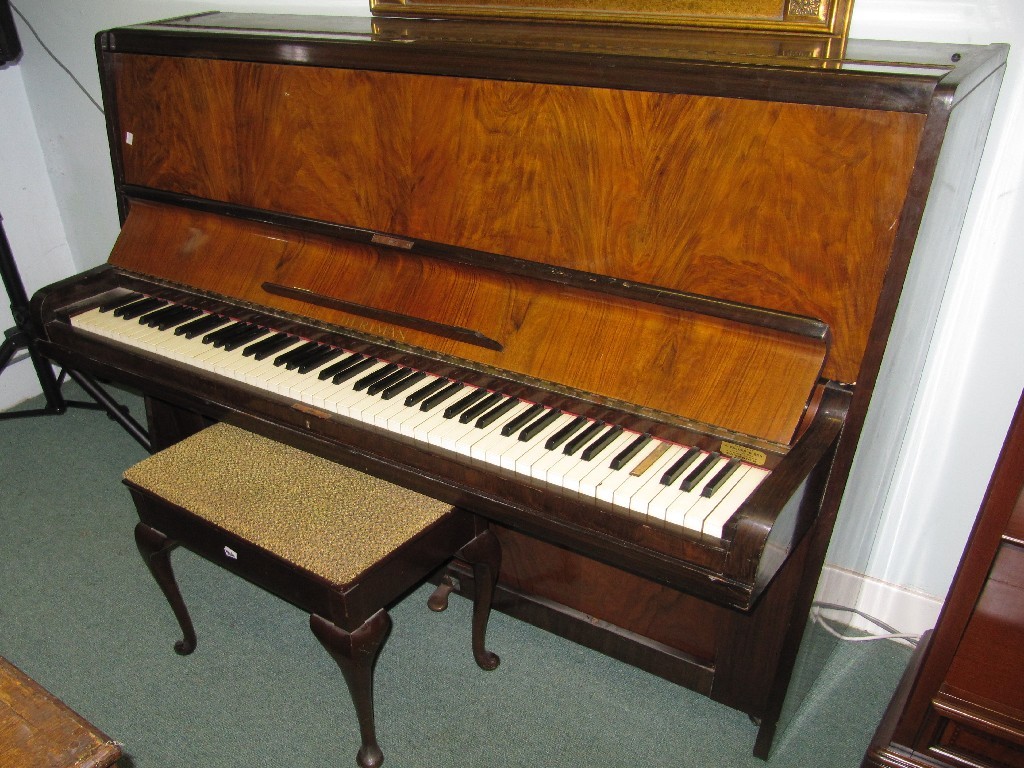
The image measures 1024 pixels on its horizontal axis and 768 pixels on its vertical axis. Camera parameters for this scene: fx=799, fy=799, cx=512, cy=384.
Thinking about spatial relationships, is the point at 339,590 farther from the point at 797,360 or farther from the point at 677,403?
the point at 797,360

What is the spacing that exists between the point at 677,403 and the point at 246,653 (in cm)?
125

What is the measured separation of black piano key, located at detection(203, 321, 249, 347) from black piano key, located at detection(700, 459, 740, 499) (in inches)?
39.7

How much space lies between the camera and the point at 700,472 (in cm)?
119

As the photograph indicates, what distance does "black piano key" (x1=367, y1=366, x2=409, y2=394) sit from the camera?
4.74 ft

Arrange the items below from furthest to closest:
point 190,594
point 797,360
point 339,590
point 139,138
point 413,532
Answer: point 190,594 → point 139,138 → point 413,532 → point 339,590 → point 797,360

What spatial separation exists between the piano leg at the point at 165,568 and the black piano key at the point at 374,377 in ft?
1.92

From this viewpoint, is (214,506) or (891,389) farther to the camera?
(214,506)

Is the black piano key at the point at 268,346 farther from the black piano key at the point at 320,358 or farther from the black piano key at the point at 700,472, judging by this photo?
the black piano key at the point at 700,472

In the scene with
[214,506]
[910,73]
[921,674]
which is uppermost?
[910,73]

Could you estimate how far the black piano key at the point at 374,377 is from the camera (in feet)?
4.77

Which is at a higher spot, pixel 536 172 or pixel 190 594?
pixel 536 172

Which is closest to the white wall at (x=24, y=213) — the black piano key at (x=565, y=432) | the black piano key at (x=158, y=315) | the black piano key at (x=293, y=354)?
the black piano key at (x=158, y=315)

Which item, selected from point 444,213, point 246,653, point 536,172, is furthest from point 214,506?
point 536,172

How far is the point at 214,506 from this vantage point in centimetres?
152
